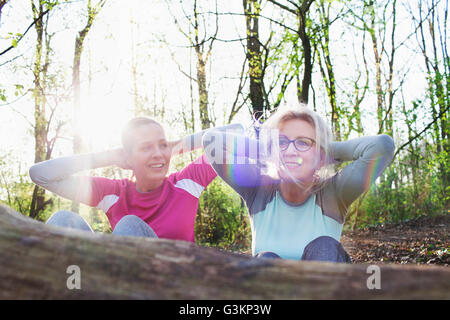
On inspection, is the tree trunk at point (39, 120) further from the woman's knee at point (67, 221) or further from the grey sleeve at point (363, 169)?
the grey sleeve at point (363, 169)

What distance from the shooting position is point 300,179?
197cm

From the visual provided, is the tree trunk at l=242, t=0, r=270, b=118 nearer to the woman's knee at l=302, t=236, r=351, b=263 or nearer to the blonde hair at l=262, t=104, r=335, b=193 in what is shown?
the blonde hair at l=262, t=104, r=335, b=193

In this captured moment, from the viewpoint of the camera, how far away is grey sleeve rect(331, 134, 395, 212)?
1866mm

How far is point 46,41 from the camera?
27.7 ft

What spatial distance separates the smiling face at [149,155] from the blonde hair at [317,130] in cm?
77

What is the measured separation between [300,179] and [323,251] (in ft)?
1.33

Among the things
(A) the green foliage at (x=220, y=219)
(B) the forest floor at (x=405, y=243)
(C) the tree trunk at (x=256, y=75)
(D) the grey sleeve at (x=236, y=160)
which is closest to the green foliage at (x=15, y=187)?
(A) the green foliage at (x=220, y=219)

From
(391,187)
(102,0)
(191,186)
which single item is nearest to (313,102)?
(391,187)

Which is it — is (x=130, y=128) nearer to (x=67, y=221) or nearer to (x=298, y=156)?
(x=67, y=221)

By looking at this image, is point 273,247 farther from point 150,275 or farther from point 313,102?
point 313,102

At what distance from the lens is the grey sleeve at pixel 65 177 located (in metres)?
2.44

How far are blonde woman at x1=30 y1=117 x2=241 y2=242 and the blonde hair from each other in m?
0.65

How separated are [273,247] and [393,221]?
7826 millimetres
